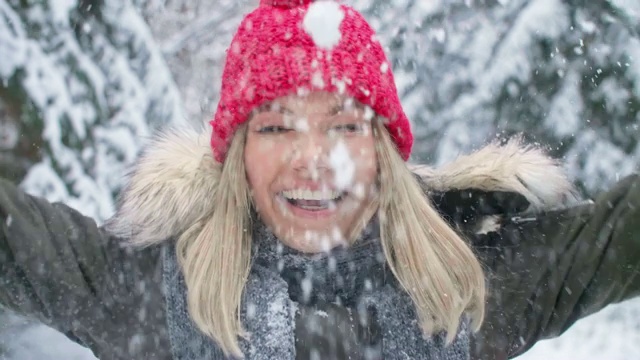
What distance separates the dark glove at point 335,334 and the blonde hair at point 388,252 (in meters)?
0.14

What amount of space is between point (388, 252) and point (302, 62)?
555 millimetres

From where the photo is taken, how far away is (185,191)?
1.96 m

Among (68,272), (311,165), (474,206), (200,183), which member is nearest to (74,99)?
(200,183)

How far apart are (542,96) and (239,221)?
9.78 ft

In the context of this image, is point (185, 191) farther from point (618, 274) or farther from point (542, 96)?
point (542, 96)

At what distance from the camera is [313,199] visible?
1.81m

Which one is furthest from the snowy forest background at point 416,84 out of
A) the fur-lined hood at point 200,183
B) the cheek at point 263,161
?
the cheek at point 263,161

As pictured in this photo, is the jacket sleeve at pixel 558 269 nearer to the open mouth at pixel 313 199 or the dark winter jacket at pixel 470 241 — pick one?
the dark winter jacket at pixel 470 241

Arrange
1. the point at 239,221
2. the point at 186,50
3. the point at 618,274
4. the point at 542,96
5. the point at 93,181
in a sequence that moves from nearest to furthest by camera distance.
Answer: the point at 618,274 → the point at 239,221 → the point at 93,181 → the point at 542,96 → the point at 186,50

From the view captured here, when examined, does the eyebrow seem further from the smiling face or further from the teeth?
the teeth

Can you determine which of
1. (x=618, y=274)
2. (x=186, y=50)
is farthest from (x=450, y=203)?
(x=186, y=50)

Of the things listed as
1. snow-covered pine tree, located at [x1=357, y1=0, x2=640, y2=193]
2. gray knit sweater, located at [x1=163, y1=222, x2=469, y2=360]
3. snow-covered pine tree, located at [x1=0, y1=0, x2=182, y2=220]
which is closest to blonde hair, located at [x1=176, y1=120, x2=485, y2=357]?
gray knit sweater, located at [x1=163, y1=222, x2=469, y2=360]

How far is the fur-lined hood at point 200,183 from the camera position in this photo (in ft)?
6.34

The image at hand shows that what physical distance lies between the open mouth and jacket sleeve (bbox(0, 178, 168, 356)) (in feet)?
1.40
